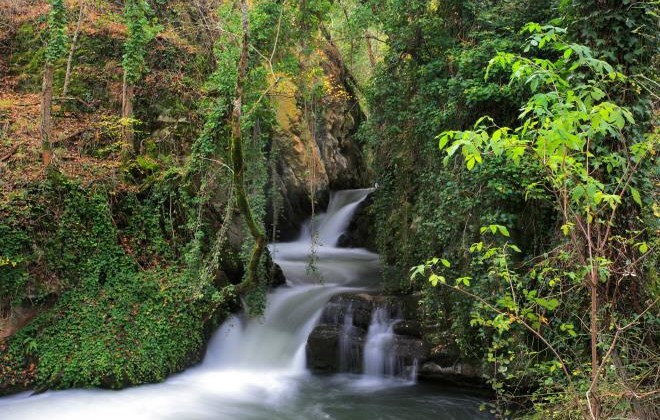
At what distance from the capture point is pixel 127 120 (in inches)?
337

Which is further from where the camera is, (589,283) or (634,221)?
(634,221)

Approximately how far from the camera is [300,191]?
47.2 feet

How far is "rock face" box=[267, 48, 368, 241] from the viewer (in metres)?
13.2

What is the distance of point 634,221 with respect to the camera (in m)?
4.38

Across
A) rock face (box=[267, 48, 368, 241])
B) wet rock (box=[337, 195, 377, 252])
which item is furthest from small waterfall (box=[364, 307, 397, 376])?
wet rock (box=[337, 195, 377, 252])

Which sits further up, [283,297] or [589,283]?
[589,283]

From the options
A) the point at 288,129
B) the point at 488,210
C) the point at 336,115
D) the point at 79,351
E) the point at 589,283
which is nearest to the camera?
the point at 589,283

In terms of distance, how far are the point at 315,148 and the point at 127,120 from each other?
625 cm

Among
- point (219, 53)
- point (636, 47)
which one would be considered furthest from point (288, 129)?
point (636, 47)

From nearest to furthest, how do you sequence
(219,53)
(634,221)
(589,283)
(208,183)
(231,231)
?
(589,283), (634,221), (208,183), (219,53), (231,231)

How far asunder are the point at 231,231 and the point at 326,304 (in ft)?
7.94

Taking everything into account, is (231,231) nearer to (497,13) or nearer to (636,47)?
Result: (497,13)

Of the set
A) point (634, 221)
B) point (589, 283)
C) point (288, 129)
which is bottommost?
point (589, 283)

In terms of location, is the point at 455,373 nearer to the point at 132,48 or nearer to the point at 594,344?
the point at 594,344
